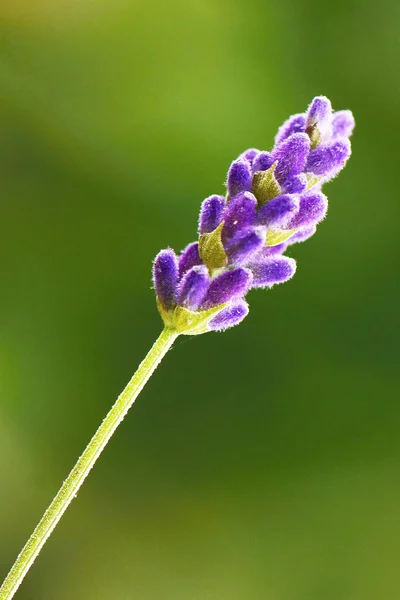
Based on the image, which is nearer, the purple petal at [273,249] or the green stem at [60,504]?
the green stem at [60,504]

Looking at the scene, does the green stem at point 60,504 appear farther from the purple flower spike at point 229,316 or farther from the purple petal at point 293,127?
the purple petal at point 293,127

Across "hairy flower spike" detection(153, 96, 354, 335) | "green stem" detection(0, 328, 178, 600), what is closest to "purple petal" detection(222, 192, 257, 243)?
"hairy flower spike" detection(153, 96, 354, 335)

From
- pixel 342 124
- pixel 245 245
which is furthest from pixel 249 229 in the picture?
pixel 342 124

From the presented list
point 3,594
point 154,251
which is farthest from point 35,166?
point 3,594

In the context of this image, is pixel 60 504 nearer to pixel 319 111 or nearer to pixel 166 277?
pixel 166 277

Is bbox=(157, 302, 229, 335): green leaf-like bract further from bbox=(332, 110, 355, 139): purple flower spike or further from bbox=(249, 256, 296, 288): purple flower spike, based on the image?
bbox=(332, 110, 355, 139): purple flower spike

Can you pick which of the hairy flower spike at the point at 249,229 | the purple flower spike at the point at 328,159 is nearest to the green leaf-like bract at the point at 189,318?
the hairy flower spike at the point at 249,229
